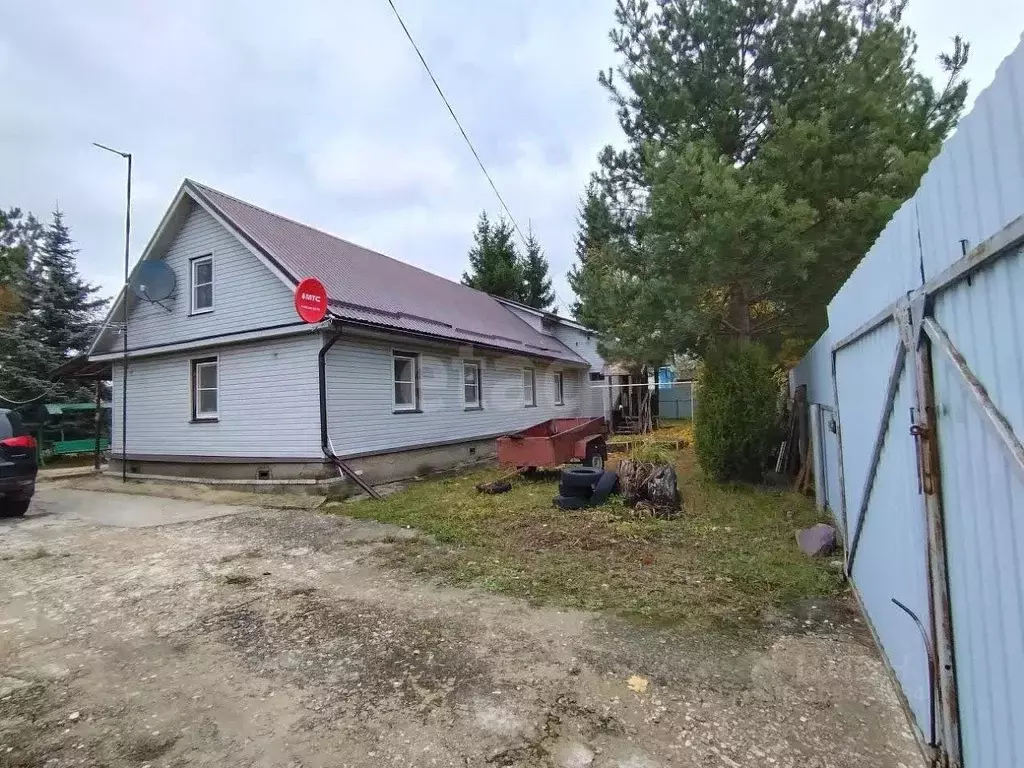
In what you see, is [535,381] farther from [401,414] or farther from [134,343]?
[134,343]

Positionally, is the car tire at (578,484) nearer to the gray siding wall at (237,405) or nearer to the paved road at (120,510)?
the gray siding wall at (237,405)

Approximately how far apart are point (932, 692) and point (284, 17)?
326 inches

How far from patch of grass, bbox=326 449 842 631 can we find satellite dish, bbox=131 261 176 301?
7246 millimetres

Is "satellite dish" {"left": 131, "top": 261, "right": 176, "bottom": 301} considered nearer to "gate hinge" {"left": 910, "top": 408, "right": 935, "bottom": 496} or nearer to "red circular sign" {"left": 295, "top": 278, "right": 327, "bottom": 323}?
"red circular sign" {"left": 295, "top": 278, "right": 327, "bottom": 323}

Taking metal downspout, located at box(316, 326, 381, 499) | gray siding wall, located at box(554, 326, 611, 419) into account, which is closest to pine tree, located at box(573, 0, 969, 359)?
metal downspout, located at box(316, 326, 381, 499)

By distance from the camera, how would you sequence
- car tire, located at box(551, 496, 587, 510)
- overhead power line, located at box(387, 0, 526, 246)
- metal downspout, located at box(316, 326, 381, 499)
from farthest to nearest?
1. metal downspout, located at box(316, 326, 381, 499)
2. car tire, located at box(551, 496, 587, 510)
3. overhead power line, located at box(387, 0, 526, 246)

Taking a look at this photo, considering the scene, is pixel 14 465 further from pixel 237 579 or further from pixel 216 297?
pixel 237 579

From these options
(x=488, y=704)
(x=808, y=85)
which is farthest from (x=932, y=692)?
(x=808, y=85)

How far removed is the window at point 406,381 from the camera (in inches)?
487

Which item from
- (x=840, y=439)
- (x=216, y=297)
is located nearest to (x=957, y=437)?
(x=840, y=439)

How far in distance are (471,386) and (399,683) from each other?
1173 centimetres

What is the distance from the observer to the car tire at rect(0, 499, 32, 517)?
28.9 ft

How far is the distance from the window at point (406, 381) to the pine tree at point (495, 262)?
56.0ft

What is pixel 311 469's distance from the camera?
1035 cm
